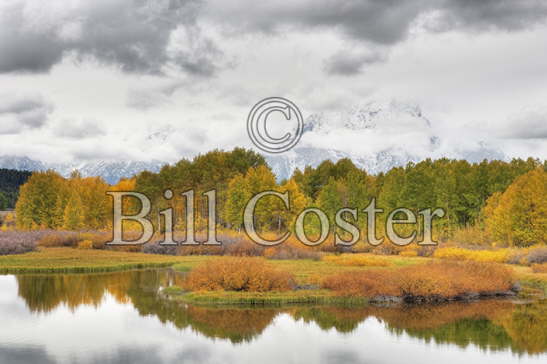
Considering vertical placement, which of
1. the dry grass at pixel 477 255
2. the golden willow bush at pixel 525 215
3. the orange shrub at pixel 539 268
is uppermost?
the golden willow bush at pixel 525 215

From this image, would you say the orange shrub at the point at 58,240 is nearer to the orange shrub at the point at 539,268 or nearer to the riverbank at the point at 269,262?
the riverbank at the point at 269,262

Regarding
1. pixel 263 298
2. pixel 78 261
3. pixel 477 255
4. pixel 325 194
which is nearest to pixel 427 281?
pixel 263 298

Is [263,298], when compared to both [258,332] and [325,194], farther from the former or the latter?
[325,194]

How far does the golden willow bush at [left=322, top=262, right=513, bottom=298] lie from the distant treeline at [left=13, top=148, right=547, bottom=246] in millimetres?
24326

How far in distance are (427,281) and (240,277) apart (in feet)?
32.8

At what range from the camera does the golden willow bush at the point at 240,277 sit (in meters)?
31.2

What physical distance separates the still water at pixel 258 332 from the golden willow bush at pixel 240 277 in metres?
2.48

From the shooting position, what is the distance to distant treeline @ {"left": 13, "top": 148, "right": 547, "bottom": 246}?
5806 cm

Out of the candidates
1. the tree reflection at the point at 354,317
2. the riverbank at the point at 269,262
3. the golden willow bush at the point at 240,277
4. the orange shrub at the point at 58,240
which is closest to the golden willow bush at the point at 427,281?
the riverbank at the point at 269,262

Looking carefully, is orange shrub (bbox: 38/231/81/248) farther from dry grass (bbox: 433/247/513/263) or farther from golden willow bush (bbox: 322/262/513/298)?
golden willow bush (bbox: 322/262/513/298)

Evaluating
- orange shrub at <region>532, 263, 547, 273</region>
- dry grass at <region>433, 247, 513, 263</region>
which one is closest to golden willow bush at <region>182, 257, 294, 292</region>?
orange shrub at <region>532, 263, 547, 273</region>

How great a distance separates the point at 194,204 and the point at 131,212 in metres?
16.8

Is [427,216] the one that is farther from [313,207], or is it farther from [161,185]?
[161,185]

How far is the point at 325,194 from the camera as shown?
77.4 meters
